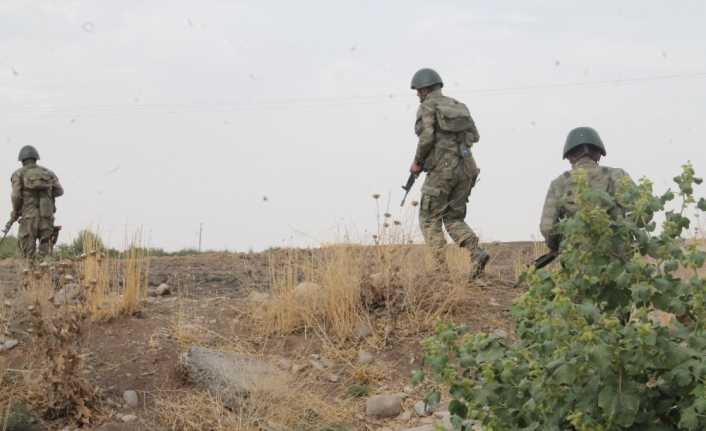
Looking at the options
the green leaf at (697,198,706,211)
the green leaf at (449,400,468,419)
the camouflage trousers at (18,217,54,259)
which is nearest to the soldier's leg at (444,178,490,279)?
the green leaf at (449,400,468,419)

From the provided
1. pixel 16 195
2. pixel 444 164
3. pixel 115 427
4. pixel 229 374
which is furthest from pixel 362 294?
pixel 16 195

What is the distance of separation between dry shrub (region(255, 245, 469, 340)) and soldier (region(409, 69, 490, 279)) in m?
0.60

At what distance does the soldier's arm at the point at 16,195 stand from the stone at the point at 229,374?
6.19 m

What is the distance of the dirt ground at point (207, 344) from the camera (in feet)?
21.1

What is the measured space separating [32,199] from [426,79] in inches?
236

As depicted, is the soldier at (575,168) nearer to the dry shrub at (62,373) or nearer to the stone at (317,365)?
the stone at (317,365)

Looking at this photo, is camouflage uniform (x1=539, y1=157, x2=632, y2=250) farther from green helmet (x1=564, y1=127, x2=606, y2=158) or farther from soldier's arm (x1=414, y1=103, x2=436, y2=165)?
soldier's arm (x1=414, y1=103, x2=436, y2=165)

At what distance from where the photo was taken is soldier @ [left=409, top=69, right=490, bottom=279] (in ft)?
26.4

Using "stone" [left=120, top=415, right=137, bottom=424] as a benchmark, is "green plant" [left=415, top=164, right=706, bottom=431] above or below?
above

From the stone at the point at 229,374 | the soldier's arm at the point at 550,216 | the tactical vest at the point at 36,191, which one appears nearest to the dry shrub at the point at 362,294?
the stone at the point at 229,374

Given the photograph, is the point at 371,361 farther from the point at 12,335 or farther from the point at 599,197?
the point at 599,197

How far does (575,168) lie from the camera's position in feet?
20.3

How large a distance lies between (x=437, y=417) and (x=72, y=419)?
7.46 feet

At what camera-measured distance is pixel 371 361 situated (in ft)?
22.1
